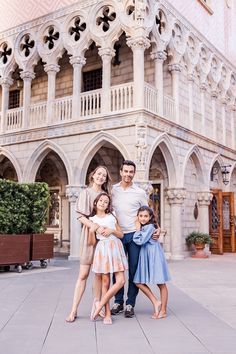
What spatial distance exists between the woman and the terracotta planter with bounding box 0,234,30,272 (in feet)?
15.6

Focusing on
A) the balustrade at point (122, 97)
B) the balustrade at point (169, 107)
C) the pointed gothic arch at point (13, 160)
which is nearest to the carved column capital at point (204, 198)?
the balustrade at point (169, 107)

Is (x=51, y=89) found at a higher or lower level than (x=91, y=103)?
higher

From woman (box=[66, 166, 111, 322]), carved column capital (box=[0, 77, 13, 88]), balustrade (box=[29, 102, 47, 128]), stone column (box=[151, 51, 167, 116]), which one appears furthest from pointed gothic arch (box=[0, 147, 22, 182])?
woman (box=[66, 166, 111, 322])

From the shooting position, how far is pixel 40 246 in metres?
9.97

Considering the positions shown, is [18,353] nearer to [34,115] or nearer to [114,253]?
[114,253]

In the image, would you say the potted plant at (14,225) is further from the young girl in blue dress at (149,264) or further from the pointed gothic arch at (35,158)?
the young girl in blue dress at (149,264)

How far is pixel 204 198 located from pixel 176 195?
227 centimetres

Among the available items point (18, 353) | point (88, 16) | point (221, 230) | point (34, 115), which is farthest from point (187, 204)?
point (18, 353)

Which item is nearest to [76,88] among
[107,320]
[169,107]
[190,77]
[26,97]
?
[26,97]

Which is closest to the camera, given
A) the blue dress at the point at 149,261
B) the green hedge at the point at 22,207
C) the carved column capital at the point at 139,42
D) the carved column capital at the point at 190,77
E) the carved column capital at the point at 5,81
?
the blue dress at the point at 149,261

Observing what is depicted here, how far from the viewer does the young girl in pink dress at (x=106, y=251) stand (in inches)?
179

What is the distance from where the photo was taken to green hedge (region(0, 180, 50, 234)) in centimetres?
941

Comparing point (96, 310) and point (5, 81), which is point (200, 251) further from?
point (96, 310)

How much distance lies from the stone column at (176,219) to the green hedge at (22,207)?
5012mm
